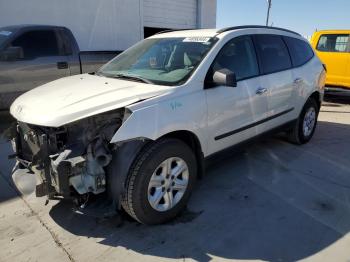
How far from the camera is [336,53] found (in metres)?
9.55

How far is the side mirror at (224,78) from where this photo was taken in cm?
330

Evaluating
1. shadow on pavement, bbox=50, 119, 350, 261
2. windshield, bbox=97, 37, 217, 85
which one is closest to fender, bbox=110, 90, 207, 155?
windshield, bbox=97, 37, 217, 85

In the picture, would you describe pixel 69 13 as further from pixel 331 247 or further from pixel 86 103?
pixel 331 247

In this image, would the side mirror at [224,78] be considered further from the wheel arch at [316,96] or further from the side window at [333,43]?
the side window at [333,43]

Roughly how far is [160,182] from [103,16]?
350 inches

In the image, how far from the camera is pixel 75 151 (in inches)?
110

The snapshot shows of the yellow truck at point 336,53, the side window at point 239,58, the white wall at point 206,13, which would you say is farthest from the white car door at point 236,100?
the white wall at point 206,13

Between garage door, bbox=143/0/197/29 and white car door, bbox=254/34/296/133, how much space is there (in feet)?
27.9

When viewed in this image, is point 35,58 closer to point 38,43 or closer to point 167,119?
point 38,43

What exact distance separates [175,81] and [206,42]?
0.71 metres

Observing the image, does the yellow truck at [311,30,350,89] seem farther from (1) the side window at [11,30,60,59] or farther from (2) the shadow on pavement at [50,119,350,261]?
(1) the side window at [11,30,60,59]

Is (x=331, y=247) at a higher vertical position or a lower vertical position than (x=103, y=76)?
lower

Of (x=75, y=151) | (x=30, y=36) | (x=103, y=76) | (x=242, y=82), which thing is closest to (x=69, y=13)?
(x=30, y=36)

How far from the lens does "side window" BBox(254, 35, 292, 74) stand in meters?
4.32
